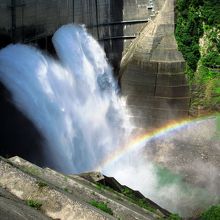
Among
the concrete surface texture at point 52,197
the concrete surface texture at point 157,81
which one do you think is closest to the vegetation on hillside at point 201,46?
the concrete surface texture at point 157,81

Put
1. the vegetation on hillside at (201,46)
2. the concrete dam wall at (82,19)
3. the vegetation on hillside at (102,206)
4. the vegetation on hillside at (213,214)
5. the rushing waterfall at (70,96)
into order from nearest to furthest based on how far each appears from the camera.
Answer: the vegetation on hillside at (102,206)
the vegetation on hillside at (213,214)
the rushing waterfall at (70,96)
the concrete dam wall at (82,19)
the vegetation on hillside at (201,46)

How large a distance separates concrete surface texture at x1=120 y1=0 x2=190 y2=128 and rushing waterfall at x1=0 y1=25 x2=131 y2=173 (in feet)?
2.68

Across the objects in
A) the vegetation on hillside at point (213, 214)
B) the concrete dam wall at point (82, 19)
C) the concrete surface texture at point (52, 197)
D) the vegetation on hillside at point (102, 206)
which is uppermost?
the concrete dam wall at point (82, 19)

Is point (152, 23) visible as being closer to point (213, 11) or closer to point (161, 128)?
point (213, 11)

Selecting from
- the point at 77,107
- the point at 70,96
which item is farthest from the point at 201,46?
the point at 70,96

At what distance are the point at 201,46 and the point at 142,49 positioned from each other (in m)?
2.80

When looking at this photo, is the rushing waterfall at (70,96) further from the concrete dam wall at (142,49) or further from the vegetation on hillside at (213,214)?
the vegetation on hillside at (213,214)

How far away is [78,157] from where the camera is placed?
640 inches

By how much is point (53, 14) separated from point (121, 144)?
20.1 ft

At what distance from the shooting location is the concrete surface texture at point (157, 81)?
19531 mm

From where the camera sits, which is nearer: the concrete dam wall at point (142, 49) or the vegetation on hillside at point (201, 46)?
the concrete dam wall at point (142, 49)

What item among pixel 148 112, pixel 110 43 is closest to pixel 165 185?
pixel 148 112

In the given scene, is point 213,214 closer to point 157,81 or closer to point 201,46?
point 157,81

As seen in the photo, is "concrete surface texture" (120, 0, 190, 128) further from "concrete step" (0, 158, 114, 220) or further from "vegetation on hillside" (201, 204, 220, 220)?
"concrete step" (0, 158, 114, 220)
